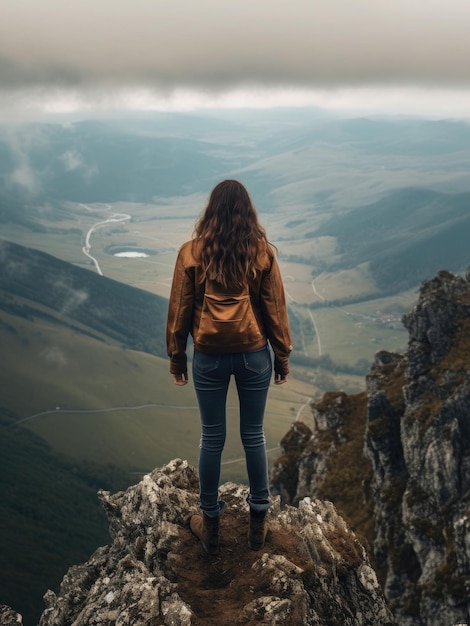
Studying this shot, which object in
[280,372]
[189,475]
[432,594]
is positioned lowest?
[432,594]

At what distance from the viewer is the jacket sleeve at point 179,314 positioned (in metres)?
13.4

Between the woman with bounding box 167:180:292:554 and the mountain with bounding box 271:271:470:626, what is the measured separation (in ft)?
108

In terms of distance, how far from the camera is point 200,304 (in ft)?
44.2

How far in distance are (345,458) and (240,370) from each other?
52.2m

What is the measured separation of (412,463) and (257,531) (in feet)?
135

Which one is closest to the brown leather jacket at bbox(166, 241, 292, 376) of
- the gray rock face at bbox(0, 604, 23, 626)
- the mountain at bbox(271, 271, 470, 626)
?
the gray rock face at bbox(0, 604, 23, 626)

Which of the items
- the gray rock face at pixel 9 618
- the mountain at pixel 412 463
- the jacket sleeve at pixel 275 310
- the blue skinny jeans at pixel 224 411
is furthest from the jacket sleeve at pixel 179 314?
the mountain at pixel 412 463

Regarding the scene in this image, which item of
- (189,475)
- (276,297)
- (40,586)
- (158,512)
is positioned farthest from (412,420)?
(40,586)

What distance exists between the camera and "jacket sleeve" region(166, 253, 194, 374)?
13.4 meters

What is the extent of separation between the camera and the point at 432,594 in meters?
41.6

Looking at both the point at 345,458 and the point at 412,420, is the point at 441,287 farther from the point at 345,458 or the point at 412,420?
the point at 345,458

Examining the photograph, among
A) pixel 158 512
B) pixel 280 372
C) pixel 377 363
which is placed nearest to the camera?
pixel 280 372

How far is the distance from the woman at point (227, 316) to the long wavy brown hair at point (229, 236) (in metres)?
0.02

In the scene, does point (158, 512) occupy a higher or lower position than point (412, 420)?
higher
